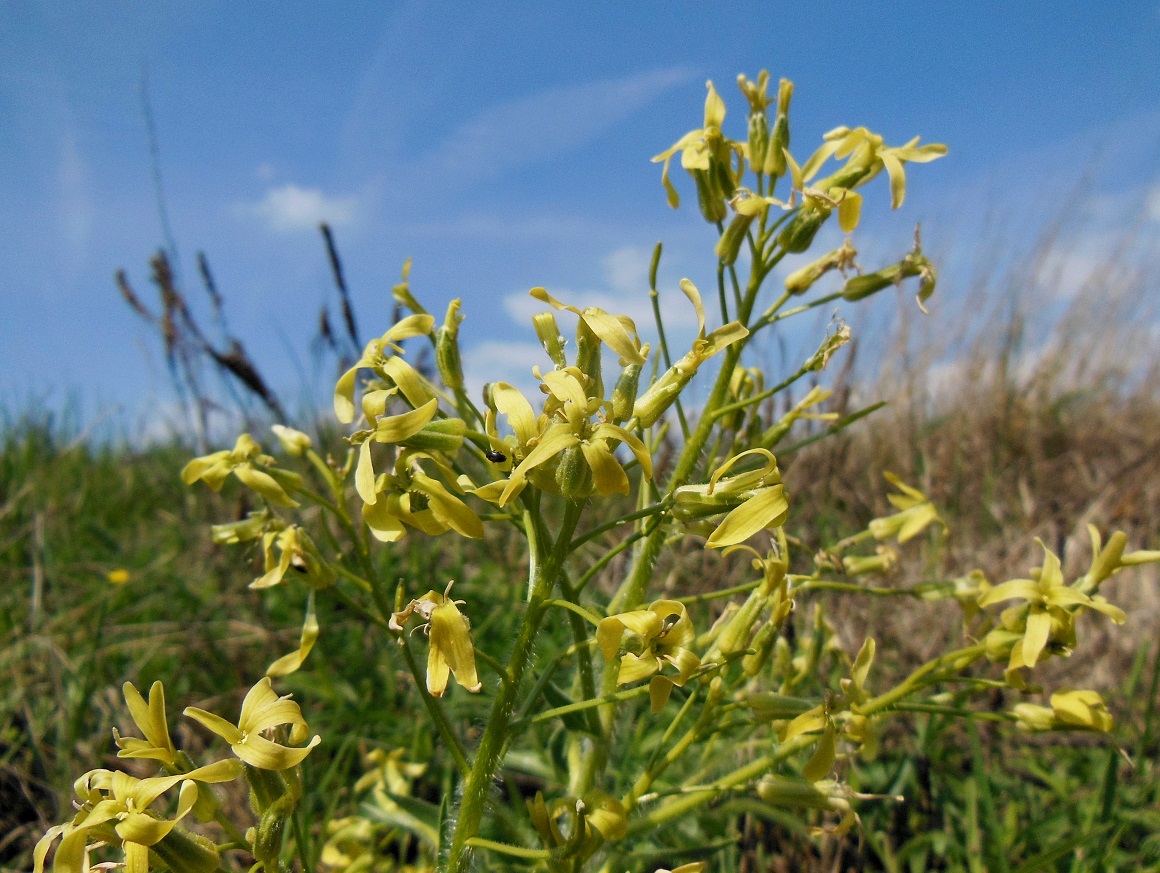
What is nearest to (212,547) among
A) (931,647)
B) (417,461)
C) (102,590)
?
(102,590)

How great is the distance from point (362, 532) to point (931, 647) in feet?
6.87

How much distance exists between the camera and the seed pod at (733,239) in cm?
168

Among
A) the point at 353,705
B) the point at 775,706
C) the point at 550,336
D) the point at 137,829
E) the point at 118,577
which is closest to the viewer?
the point at 137,829

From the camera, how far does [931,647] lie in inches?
112

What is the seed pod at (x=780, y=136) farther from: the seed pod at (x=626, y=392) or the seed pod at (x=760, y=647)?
the seed pod at (x=760, y=647)

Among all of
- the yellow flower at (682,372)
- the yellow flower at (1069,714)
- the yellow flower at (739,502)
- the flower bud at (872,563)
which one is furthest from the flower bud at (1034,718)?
the yellow flower at (682,372)

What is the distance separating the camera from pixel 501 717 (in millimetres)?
1330

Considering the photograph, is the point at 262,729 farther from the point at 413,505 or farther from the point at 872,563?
the point at 872,563

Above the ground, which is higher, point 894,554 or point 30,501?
point 30,501

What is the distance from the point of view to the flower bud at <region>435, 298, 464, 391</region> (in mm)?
1521

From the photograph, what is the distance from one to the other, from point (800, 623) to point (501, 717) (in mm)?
1695

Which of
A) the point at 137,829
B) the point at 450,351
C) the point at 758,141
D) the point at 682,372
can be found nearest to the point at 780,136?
the point at 758,141

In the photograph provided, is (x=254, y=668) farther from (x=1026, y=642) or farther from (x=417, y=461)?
(x=1026, y=642)

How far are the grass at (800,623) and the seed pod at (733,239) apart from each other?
1223 millimetres
